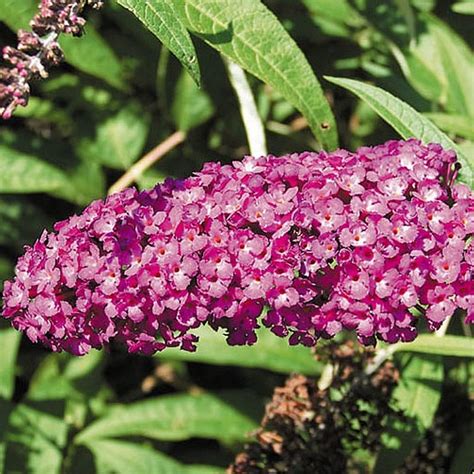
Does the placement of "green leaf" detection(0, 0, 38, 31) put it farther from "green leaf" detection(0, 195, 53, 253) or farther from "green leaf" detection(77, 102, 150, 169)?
"green leaf" detection(0, 195, 53, 253)

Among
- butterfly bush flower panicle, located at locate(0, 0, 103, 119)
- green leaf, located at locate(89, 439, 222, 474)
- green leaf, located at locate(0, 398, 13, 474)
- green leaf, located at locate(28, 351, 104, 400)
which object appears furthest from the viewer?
green leaf, located at locate(28, 351, 104, 400)

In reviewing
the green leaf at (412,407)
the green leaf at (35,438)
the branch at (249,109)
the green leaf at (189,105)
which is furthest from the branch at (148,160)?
the green leaf at (412,407)

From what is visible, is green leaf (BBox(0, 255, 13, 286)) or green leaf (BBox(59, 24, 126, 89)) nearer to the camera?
green leaf (BBox(59, 24, 126, 89))

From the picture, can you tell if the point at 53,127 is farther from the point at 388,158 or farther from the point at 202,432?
the point at 388,158

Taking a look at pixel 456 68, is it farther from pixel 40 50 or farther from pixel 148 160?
pixel 40 50

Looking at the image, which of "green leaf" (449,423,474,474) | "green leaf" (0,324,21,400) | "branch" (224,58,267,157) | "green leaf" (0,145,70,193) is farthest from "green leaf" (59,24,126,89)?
"green leaf" (449,423,474,474)

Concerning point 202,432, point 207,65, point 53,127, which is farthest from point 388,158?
point 53,127

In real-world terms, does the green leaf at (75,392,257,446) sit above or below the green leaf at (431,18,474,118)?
below

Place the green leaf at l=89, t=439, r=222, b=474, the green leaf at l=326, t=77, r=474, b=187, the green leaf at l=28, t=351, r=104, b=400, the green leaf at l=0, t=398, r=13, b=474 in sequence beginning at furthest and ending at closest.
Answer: the green leaf at l=28, t=351, r=104, b=400 < the green leaf at l=89, t=439, r=222, b=474 < the green leaf at l=0, t=398, r=13, b=474 < the green leaf at l=326, t=77, r=474, b=187

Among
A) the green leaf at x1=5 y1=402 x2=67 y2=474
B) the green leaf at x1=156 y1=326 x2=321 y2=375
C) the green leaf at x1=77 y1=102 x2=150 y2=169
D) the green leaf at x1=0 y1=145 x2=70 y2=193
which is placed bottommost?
the green leaf at x1=5 y1=402 x2=67 y2=474
